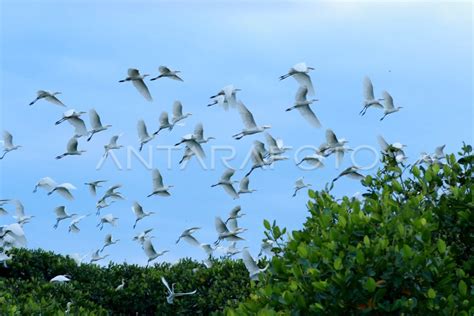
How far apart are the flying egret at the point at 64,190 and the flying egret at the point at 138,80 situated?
3.21 m

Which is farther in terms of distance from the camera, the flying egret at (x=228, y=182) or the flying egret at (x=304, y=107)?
the flying egret at (x=228, y=182)

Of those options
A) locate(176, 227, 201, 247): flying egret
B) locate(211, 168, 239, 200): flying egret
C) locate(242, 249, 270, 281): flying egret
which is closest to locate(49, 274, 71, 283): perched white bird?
locate(176, 227, 201, 247): flying egret

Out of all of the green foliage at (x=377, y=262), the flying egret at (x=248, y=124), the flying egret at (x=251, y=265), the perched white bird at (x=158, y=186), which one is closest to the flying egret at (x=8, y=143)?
the perched white bird at (x=158, y=186)

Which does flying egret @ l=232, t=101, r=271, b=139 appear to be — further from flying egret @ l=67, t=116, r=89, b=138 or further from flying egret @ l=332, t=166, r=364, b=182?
flying egret @ l=67, t=116, r=89, b=138

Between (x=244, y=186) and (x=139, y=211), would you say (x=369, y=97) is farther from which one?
(x=139, y=211)

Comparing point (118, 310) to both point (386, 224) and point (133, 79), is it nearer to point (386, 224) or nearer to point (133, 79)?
point (133, 79)

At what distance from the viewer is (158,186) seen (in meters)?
19.5

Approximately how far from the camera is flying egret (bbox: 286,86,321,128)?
58.9ft

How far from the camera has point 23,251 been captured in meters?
17.4

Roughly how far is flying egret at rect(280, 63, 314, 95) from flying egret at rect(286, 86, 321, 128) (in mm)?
212

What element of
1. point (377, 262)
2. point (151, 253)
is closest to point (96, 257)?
point (151, 253)

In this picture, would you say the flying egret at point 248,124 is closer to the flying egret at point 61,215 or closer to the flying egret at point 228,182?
the flying egret at point 228,182

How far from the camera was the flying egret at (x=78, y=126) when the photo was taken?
63.4 feet

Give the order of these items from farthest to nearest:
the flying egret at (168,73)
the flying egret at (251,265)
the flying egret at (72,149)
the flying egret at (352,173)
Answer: the flying egret at (72,149) → the flying egret at (168,73) → the flying egret at (352,173) → the flying egret at (251,265)
